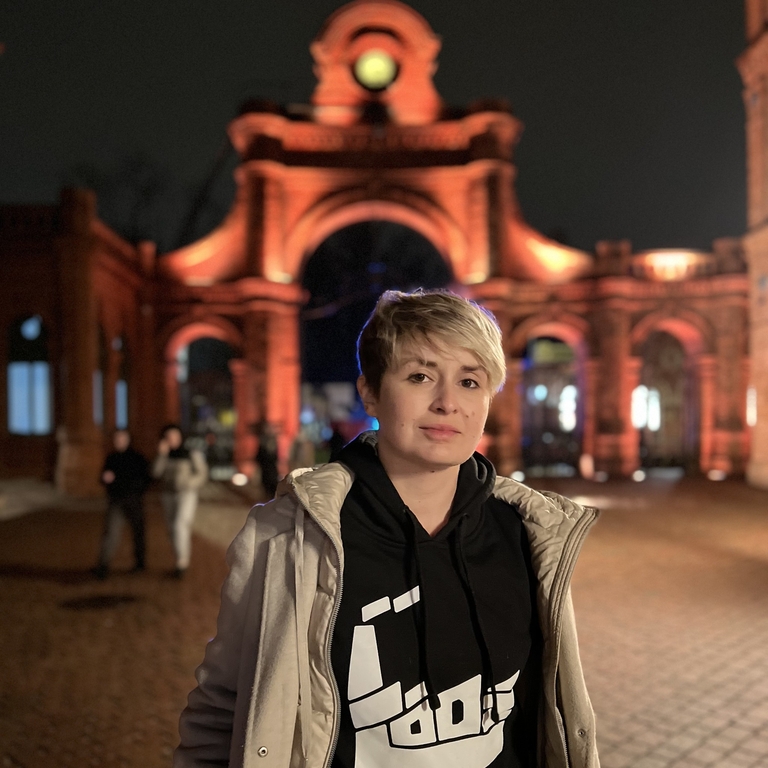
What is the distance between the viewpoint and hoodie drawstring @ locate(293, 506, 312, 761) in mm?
1596

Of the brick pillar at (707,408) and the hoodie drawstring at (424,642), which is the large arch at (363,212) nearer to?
the brick pillar at (707,408)

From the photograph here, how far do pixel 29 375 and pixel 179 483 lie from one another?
12.1 metres

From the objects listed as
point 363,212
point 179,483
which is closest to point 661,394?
point 363,212

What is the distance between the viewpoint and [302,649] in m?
1.61

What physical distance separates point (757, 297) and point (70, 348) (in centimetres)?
1822

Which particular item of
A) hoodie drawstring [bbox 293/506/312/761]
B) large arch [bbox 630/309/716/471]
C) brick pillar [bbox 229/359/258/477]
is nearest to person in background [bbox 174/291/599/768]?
hoodie drawstring [bbox 293/506/312/761]

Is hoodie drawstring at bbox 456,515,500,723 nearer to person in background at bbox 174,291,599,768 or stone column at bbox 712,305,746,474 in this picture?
person in background at bbox 174,291,599,768

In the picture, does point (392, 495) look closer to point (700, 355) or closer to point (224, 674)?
point (224, 674)

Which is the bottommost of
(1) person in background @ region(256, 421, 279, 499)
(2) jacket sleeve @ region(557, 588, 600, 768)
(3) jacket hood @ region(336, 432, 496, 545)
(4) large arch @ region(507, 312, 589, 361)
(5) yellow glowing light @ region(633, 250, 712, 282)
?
(1) person in background @ region(256, 421, 279, 499)

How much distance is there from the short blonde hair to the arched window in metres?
18.2

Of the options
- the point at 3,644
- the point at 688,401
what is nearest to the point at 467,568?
the point at 3,644

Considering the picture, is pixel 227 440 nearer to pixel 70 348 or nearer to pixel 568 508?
pixel 70 348

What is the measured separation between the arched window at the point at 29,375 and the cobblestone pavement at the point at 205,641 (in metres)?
7.60

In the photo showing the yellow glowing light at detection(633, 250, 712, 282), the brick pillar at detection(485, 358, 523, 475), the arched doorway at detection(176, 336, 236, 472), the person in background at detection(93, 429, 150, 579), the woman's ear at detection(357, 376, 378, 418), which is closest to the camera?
the woman's ear at detection(357, 376, 378, 418)
